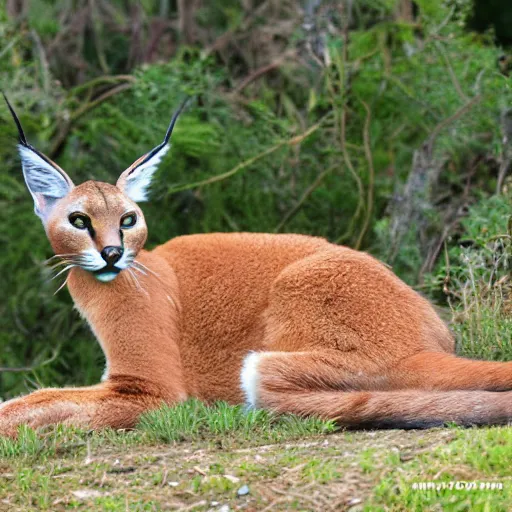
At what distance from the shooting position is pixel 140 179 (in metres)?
6.84

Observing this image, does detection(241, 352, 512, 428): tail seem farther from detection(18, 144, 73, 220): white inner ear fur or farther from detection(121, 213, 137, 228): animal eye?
detection(18, 144, 73, 220): white inner ear fur

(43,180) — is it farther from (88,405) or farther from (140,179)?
(88,405)

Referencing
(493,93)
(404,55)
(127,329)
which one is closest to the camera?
(127,329)

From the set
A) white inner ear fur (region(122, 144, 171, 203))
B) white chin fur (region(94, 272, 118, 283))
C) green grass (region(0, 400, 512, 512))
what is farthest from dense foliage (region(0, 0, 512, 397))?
green grass (region(0, 400, 512, 512))

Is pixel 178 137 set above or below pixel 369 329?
above

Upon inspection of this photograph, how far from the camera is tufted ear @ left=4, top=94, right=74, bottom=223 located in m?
6.51

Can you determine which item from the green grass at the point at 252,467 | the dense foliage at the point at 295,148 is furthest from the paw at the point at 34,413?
the dense foliage at the point at 295,148

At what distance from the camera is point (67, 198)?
6.47 m

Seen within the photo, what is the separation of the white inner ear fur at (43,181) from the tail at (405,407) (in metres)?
2.13

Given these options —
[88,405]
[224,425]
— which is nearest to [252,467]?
[224,425]

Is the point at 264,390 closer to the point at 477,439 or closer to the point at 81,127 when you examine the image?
the point at 477,439

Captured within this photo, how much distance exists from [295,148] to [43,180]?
16.2ft

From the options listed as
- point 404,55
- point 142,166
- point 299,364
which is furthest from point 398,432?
point 404,55

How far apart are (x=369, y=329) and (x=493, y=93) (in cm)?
481
